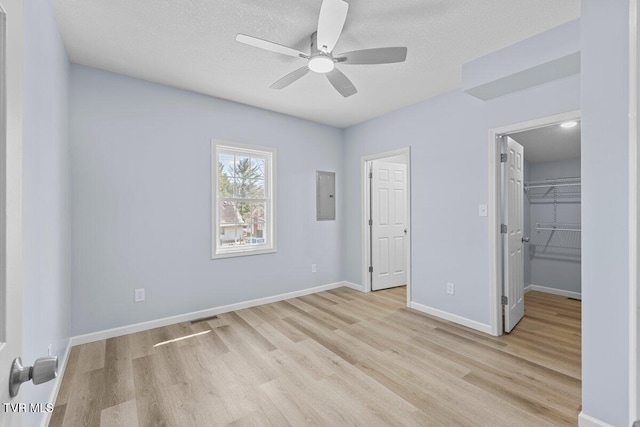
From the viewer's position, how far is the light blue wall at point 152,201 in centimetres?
278

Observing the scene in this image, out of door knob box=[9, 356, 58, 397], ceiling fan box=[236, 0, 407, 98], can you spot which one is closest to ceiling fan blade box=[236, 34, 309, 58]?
ceiling fan box=[236, 0, 407, 98]

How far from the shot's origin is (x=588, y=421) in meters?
1.70

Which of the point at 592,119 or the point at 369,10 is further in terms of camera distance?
the point at 369,10

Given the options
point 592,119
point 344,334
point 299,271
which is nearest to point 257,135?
point 299,271

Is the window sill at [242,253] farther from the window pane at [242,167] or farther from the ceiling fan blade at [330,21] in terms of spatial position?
the ceiling fan blade at [330,21]

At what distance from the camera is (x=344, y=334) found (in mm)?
3020

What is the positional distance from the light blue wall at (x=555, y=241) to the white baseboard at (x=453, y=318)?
2.13m

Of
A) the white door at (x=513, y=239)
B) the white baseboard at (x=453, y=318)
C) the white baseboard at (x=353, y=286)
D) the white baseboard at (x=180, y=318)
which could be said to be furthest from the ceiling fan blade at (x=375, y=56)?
the white baseboard at (x=353, y=286)

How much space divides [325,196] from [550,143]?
10.1ft

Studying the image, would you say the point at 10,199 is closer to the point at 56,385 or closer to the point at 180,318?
the point at 56,385

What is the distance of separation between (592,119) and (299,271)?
3.50m

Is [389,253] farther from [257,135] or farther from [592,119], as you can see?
[592,119]

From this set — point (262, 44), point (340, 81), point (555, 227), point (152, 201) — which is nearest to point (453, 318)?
point (555, 227)

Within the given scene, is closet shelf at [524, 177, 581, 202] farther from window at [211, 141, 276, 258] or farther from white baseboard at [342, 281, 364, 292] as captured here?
window at [211, 141, 276, 258]
